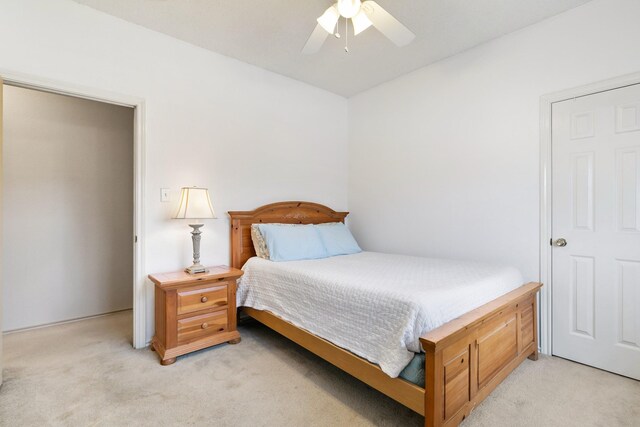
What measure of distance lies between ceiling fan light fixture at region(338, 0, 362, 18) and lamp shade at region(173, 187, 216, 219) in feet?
5.50

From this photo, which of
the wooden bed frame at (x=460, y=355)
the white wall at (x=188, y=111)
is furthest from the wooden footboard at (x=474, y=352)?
the white wall at (x=188, y=111)

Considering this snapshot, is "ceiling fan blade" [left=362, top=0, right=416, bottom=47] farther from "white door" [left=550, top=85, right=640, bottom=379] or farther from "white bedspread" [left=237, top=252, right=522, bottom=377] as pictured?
"white bedspread" [left=237, top=252, right=522, bottom=377]

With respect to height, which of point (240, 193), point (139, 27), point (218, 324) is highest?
point (139, 27)

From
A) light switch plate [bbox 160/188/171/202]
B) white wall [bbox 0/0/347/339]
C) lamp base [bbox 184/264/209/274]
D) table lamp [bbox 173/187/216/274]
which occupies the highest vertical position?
white wall [bbox 0/0/347/339]

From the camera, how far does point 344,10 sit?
6.36 ft

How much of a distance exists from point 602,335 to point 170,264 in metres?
3.36

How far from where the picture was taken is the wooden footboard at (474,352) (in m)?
1.41

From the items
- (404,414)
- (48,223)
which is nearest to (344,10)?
(404,414)

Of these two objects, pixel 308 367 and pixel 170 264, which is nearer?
pixel 308 367

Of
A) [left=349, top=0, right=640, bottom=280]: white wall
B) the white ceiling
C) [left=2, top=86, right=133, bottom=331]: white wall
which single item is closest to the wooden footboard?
[left=349, top=0, right=640, bottom=280]: white wall

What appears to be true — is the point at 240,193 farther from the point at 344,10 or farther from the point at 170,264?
the point at 344,10

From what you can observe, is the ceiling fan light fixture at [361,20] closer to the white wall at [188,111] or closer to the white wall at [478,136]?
the white wall at [478,136]

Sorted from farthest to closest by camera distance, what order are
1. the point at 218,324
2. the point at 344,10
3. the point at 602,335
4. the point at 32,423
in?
the point at 218,324, the point at 602,335, the point at 344,10, the point at 32,423

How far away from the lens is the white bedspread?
1.56 meters
